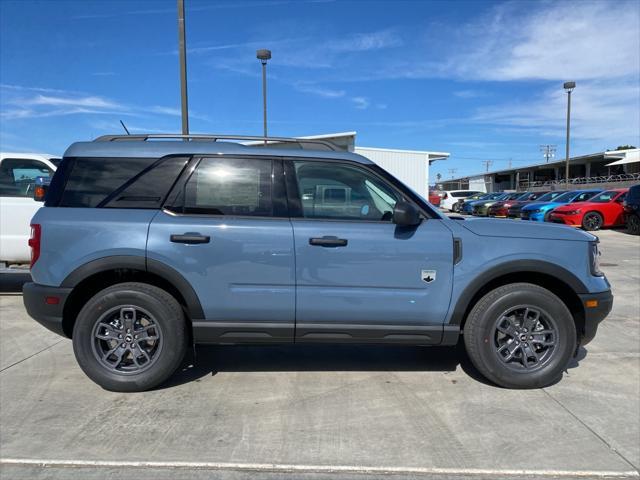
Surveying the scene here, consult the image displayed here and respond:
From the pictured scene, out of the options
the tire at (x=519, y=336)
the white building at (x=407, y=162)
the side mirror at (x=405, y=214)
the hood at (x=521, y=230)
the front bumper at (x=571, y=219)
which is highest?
the white building at (x=407, y=162)

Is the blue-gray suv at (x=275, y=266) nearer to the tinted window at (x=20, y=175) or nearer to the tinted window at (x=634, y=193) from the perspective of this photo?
the tinted window at (x=20, y=175)

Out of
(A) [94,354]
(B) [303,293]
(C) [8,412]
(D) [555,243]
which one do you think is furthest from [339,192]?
(C) [8,412]

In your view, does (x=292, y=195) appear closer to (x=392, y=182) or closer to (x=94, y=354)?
(x=392, y=182)

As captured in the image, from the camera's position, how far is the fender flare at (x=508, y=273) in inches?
152

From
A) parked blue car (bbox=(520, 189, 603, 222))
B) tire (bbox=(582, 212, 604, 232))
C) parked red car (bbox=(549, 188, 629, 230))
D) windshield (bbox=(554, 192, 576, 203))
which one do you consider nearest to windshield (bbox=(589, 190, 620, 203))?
parked red car (bbox=(549, 188, 629, 230))

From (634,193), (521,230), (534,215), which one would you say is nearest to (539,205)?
(534,215)

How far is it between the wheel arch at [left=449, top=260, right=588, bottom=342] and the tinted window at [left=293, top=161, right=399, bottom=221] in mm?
886

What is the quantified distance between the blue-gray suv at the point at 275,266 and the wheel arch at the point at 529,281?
2cm

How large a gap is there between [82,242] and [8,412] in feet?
4.36

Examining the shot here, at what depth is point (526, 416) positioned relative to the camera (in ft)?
11.8

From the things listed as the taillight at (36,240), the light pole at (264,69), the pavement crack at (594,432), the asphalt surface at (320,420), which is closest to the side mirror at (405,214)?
the asphalt surface at (320,420)

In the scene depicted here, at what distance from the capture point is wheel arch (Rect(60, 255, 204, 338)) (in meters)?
3.79

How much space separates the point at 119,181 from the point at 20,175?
180 inches

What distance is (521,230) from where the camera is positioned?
4.00 m
